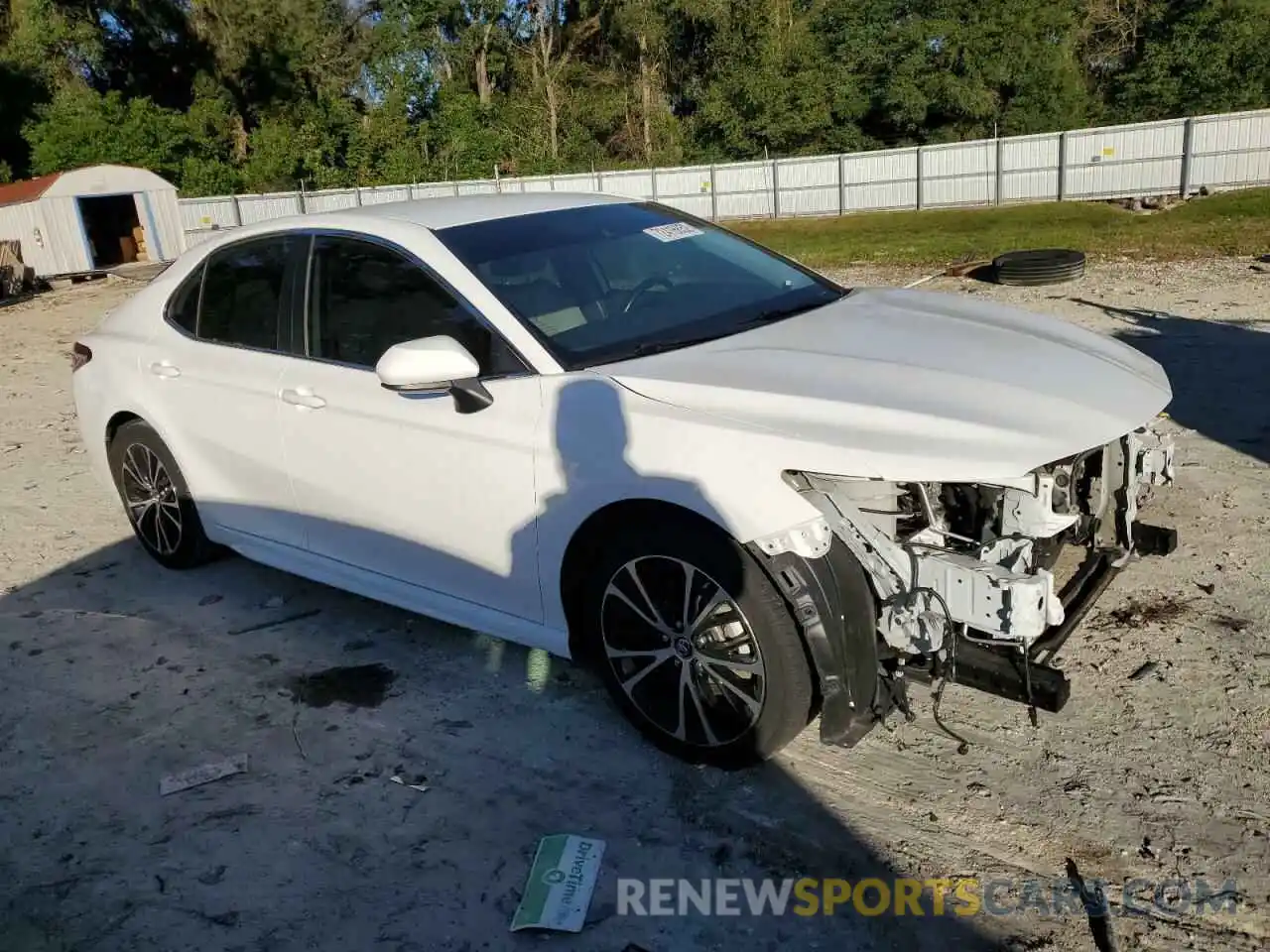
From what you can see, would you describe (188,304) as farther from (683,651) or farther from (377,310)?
(683,651)

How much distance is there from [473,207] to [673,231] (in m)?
0.84

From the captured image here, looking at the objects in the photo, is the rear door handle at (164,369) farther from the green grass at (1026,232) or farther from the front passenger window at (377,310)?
the green grass at (1026,232)

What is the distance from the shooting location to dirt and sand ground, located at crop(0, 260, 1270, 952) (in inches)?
113

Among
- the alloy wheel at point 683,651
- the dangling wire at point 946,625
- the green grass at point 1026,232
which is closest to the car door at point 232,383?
the alloy wheel at point 683,651

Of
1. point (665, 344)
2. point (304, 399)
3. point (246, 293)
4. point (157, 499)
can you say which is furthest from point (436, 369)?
point (157, 499)

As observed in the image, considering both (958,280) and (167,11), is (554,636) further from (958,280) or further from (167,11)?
(167,11)

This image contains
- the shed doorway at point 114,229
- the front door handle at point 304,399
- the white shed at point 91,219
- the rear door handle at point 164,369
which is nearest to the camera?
the front door handle at point 304,399

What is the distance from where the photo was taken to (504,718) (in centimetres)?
386

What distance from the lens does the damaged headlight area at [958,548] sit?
296 cm

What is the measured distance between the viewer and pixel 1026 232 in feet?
65.1

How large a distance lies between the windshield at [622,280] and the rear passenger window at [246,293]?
0.97 meters

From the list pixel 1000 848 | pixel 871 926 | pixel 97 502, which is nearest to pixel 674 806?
pixel 871 926

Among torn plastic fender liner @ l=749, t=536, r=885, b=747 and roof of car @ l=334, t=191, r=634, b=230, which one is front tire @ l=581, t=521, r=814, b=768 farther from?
roof of car @ l=334, t=191, r=634, b=230

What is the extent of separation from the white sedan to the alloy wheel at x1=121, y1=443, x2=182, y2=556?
1.74ft
